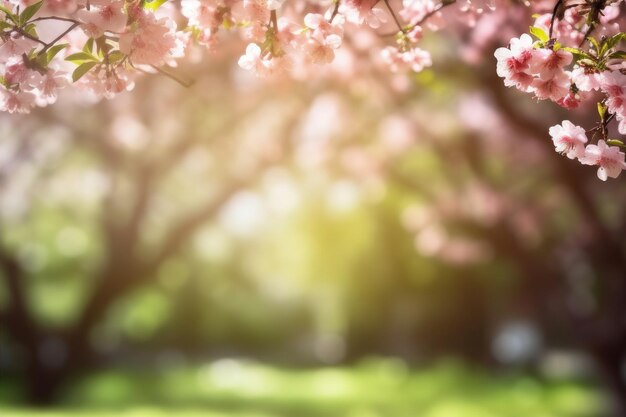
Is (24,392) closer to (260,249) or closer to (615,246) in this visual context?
(615,246)

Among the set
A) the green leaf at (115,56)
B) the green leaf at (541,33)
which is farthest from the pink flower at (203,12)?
the green leaf at (541,33)

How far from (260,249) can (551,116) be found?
3134 cm

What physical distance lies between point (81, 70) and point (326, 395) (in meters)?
18.7

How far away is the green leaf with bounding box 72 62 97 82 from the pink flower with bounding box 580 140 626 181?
6.46 ft

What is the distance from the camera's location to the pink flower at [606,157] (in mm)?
3258

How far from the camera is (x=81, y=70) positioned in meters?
3.42

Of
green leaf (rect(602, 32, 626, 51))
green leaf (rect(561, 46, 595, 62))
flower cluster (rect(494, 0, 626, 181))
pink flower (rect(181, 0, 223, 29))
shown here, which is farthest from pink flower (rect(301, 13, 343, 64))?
green leaf (rect(602, 32, 626, 51))

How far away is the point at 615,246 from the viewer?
1135 centimetres

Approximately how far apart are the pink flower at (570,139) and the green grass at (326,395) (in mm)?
12343

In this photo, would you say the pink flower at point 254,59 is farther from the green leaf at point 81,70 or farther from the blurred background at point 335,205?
the blurred background at point 335,205

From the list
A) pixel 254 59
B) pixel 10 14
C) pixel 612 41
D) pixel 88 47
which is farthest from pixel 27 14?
pixel 612 41

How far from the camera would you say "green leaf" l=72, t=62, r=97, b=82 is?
3.40m

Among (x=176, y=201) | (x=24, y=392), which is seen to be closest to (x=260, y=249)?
(x=176, y=201)

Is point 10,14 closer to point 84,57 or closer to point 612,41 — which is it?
point 84,57
